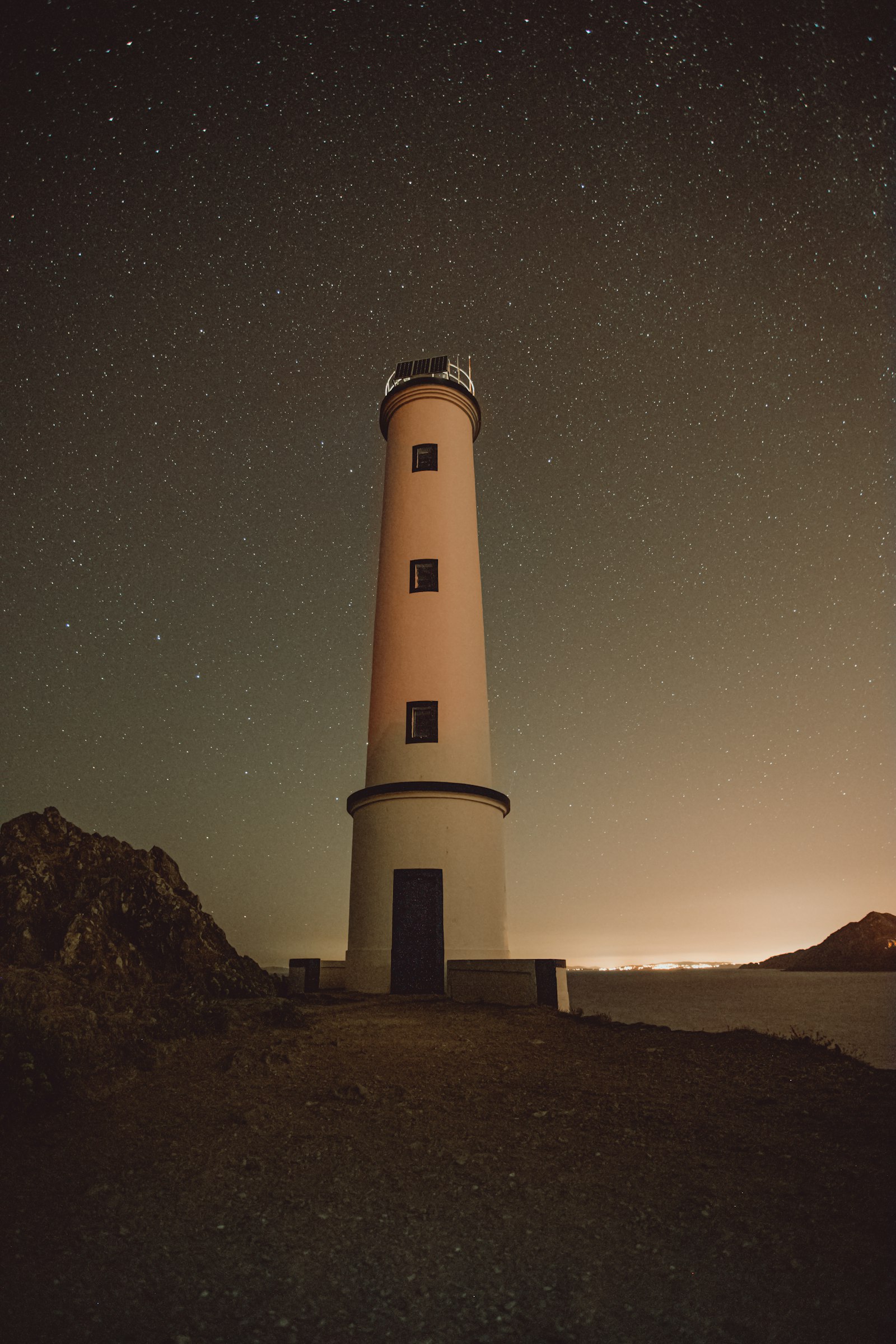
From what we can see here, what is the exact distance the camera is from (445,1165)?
4.80 metres

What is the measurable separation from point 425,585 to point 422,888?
23.0 feet

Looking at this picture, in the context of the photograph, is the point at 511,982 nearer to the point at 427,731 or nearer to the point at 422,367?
the point at 427,731

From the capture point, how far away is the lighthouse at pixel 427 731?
48.2 feet

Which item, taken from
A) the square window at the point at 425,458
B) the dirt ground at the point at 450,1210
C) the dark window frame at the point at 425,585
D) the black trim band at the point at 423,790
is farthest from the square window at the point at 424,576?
the dirt ground at the point at 450,1210

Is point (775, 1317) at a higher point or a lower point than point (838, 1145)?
lower

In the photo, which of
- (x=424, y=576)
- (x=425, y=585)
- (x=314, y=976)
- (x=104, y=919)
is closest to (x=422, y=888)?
(x=314, y=976)

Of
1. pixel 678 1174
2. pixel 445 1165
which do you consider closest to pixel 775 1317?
pixel 678 1174

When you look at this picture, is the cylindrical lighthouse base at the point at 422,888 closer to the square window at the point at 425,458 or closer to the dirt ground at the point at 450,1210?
the dirt ground at the point at 450,1210

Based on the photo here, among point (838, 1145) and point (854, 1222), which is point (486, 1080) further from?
Result: point (854, 1222)

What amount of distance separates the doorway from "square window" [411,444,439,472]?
10005 mm

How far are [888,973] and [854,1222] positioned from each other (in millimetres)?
174918

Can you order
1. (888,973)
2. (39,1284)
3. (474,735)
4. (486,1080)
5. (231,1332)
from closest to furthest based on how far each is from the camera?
(231,1332), (39,1284), (486,1080), (474,735), (888,973)

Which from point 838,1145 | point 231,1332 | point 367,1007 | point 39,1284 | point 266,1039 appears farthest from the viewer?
point 367,1007

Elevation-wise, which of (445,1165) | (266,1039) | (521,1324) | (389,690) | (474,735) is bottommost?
(521,1324)
